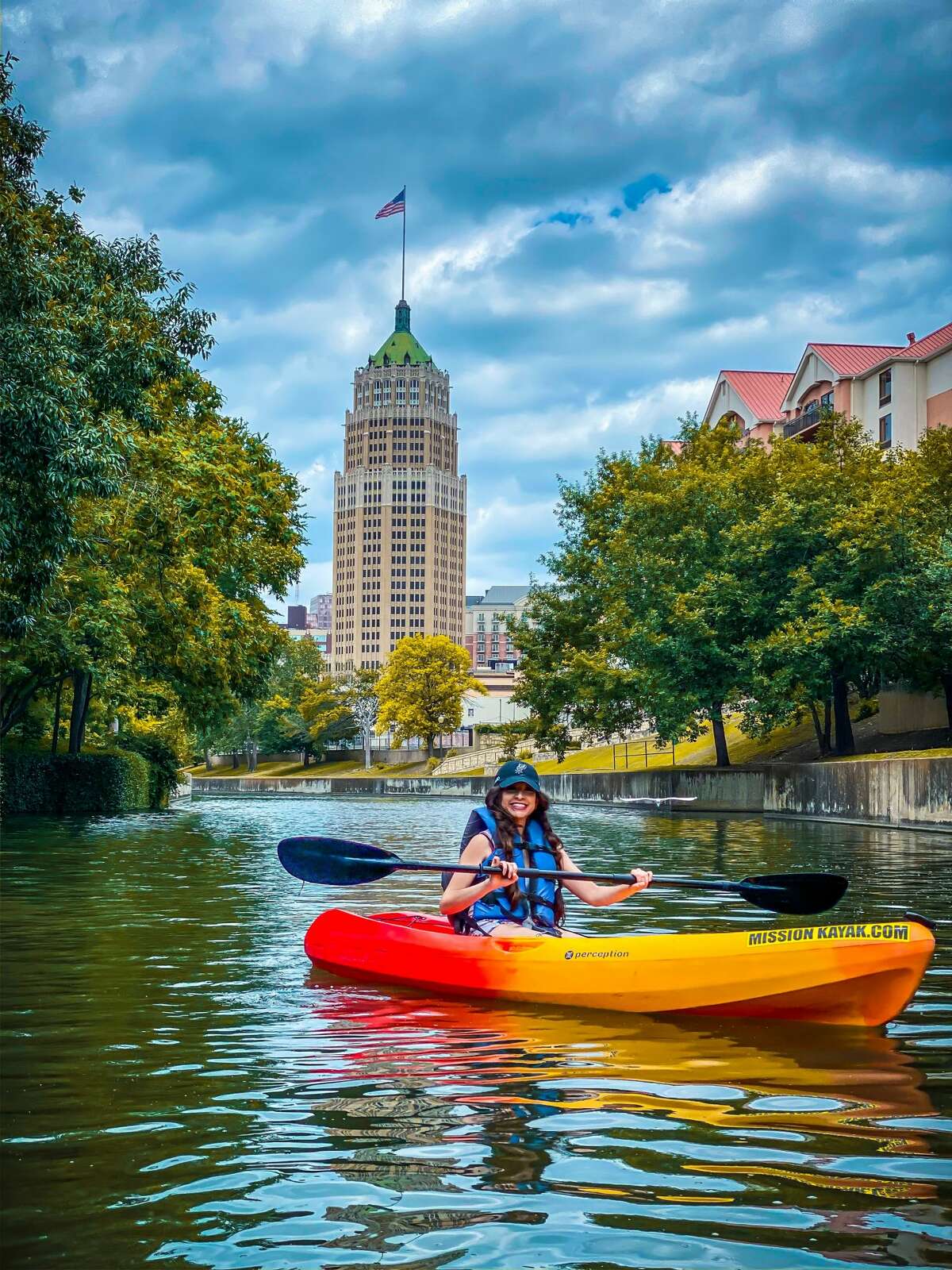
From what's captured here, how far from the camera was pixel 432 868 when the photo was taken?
9984 mm

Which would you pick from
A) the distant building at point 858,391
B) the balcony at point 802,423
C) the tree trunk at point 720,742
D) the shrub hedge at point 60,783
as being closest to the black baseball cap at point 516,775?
the shrub hedge at point 60,783

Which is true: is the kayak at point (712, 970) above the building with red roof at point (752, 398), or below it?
below

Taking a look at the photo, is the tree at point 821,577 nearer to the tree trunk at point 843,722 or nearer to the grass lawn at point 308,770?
the tree trunk at point 843,722

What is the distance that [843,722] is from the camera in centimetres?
4266

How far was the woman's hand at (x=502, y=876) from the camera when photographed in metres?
8.88

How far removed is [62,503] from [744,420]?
6642 centimetres

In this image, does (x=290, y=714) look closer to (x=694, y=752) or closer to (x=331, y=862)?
(x=694, y=752)

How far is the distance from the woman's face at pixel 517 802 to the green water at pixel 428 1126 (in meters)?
1.34

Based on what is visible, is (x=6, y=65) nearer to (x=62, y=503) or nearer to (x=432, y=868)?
(x=62, y=503)

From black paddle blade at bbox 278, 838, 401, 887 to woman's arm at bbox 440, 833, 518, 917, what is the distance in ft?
5.05

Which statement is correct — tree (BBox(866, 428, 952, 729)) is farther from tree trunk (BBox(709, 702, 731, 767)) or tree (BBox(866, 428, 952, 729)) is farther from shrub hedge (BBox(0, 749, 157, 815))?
shrub hedge (BBox(0, 749, 157, 815))

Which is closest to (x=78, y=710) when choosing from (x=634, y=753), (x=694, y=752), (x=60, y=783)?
(x=60, y=783)

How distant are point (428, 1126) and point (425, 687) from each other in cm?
11921

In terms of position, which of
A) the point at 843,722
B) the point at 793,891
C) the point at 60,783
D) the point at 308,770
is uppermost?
the point at 843,722
